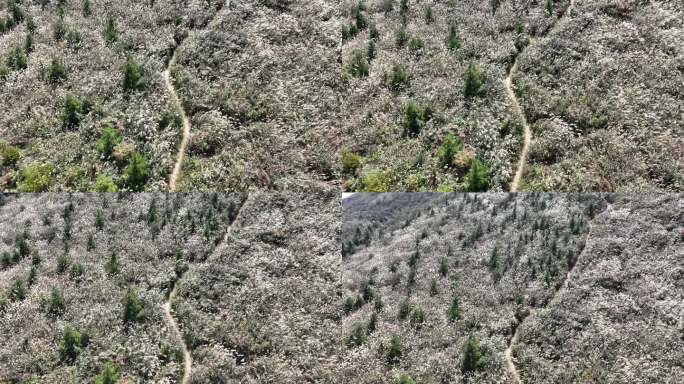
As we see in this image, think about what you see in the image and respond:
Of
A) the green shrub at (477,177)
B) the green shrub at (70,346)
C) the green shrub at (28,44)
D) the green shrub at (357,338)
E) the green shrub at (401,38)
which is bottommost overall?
the green shrub at (357,338)

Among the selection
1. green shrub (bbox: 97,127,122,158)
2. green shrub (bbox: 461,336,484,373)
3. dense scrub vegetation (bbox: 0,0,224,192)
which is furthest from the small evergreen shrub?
green shrub (bbox: 97,127,122,158)

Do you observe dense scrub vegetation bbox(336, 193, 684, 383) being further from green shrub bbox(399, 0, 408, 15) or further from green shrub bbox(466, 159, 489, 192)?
green shrub bbox(399, 0, 408, 15)

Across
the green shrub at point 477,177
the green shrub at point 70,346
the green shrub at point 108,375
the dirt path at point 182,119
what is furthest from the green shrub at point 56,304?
the green shrub at point 477,177

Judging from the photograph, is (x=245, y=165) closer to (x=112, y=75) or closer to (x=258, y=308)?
(x=258, y=308)

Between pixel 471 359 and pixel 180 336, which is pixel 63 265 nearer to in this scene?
pixel 180 336

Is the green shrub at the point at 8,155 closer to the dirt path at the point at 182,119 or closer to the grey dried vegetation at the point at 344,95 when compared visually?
the grey dried vegetation at the point at 344,95

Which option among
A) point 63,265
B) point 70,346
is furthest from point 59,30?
point 70,346
